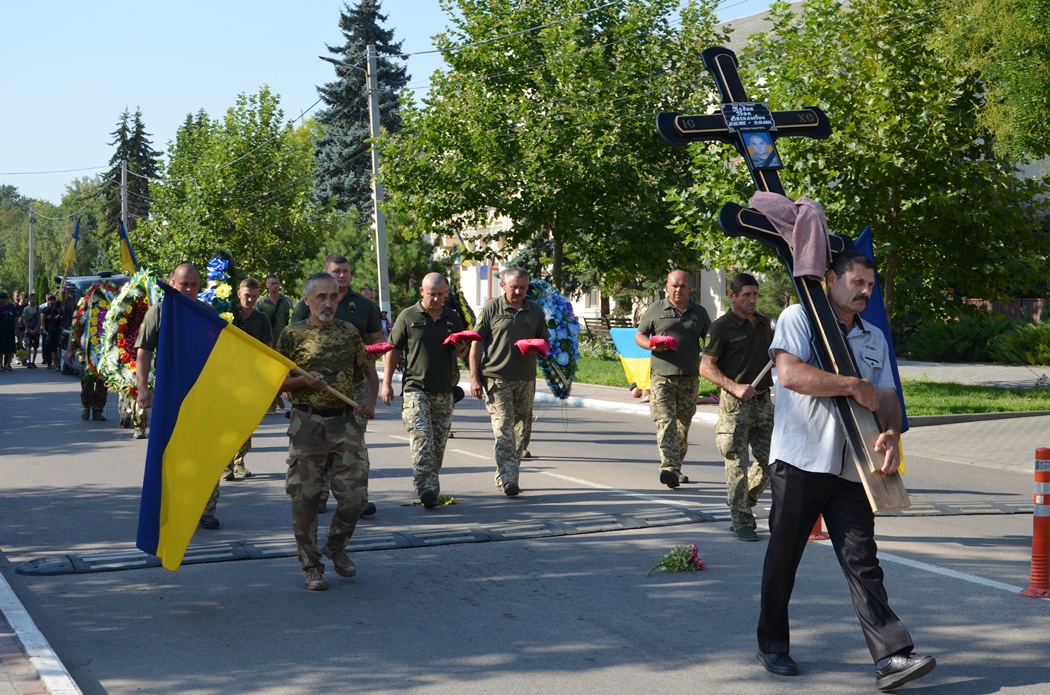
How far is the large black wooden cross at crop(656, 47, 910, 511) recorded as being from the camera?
5.20 metres

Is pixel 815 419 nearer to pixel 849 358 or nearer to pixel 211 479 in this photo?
pixel 849 358

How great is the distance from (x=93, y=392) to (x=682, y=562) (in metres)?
12.4

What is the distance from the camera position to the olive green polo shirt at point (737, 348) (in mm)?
8953

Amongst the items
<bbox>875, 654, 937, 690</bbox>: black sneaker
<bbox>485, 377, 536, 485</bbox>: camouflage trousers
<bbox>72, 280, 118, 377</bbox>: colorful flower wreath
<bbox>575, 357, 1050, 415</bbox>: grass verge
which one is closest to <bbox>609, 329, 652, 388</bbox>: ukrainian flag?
<bbox>575, 357, 1050, 415</bbox>: grass verge

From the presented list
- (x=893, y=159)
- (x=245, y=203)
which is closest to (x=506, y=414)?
(x=893, y=159)

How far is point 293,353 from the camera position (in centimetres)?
736

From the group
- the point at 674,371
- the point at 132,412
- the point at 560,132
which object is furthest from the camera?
the point at 560,132

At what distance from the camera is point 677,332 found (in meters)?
11.2

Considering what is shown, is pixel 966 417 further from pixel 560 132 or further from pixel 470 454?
pixel 560 132

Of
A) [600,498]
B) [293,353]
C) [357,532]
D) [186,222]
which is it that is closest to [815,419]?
[293,353]

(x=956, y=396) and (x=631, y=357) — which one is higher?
(x=631, y=357)

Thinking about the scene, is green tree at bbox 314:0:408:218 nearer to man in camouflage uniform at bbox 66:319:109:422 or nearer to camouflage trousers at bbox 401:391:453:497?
man in camouflage uniform at bbox 66:319:109:422

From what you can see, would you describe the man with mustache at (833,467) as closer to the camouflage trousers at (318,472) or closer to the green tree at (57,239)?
the camouflage trousers at (318,472)

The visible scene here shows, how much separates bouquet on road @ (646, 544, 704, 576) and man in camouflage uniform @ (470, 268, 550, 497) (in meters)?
3.15
